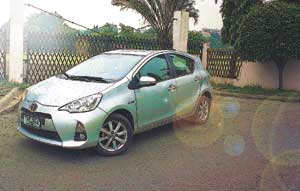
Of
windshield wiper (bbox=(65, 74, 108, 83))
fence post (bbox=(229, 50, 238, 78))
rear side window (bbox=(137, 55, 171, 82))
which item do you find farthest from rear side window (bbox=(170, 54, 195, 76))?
fence post (bbox=(229, 50, 238, 78))

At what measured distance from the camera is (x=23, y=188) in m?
4.62

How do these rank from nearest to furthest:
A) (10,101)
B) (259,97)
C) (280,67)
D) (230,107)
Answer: (10,101)
(230,107)
(259,97)
(280,67)

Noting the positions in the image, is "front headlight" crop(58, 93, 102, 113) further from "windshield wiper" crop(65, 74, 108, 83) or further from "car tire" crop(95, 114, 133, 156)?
"windshield wiper" crop(65, 74, 108, 83)

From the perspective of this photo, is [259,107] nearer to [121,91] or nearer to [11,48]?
[121,91]

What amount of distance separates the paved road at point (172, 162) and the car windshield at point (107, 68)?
117 cm

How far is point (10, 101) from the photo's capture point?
9.42 meters

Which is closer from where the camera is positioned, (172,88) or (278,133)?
(172,88)

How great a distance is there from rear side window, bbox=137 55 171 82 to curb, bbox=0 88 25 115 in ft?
11.2

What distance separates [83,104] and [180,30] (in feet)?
34.5

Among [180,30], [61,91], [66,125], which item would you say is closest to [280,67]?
[180,30]

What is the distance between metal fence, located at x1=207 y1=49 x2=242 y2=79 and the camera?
1570 cm

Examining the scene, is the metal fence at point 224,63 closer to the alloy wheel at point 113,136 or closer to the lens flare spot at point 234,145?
the lens flare spot at point 234,145

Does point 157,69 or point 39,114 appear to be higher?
point 157,69

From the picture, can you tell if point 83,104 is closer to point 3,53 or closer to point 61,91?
point 61,91
